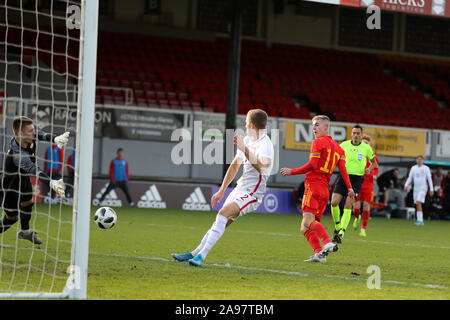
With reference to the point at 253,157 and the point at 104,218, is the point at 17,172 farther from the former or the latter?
the point at 253,157

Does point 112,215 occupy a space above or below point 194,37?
below

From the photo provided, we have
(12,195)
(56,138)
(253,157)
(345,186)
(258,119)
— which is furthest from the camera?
(345,186)

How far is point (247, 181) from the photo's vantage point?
27.3 ft

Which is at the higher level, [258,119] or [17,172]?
[258,119]

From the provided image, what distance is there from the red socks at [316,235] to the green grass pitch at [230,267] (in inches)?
10.1

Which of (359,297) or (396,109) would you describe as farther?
(396,109)

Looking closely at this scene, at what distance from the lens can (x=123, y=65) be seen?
28.4m

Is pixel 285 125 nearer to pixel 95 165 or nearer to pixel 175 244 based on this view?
pixel 95 165

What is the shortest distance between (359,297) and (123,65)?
76.0 ft

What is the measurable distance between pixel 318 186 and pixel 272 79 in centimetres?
2158

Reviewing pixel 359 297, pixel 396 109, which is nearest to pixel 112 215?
pixel 359 297

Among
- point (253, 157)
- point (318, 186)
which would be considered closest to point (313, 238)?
point (318, 186)

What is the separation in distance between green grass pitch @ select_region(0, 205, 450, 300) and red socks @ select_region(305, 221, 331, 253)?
0.26 m

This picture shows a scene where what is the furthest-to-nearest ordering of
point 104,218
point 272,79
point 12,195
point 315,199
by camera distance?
point 272,79 < point 104,218 < point 315,199 < point 12,195
